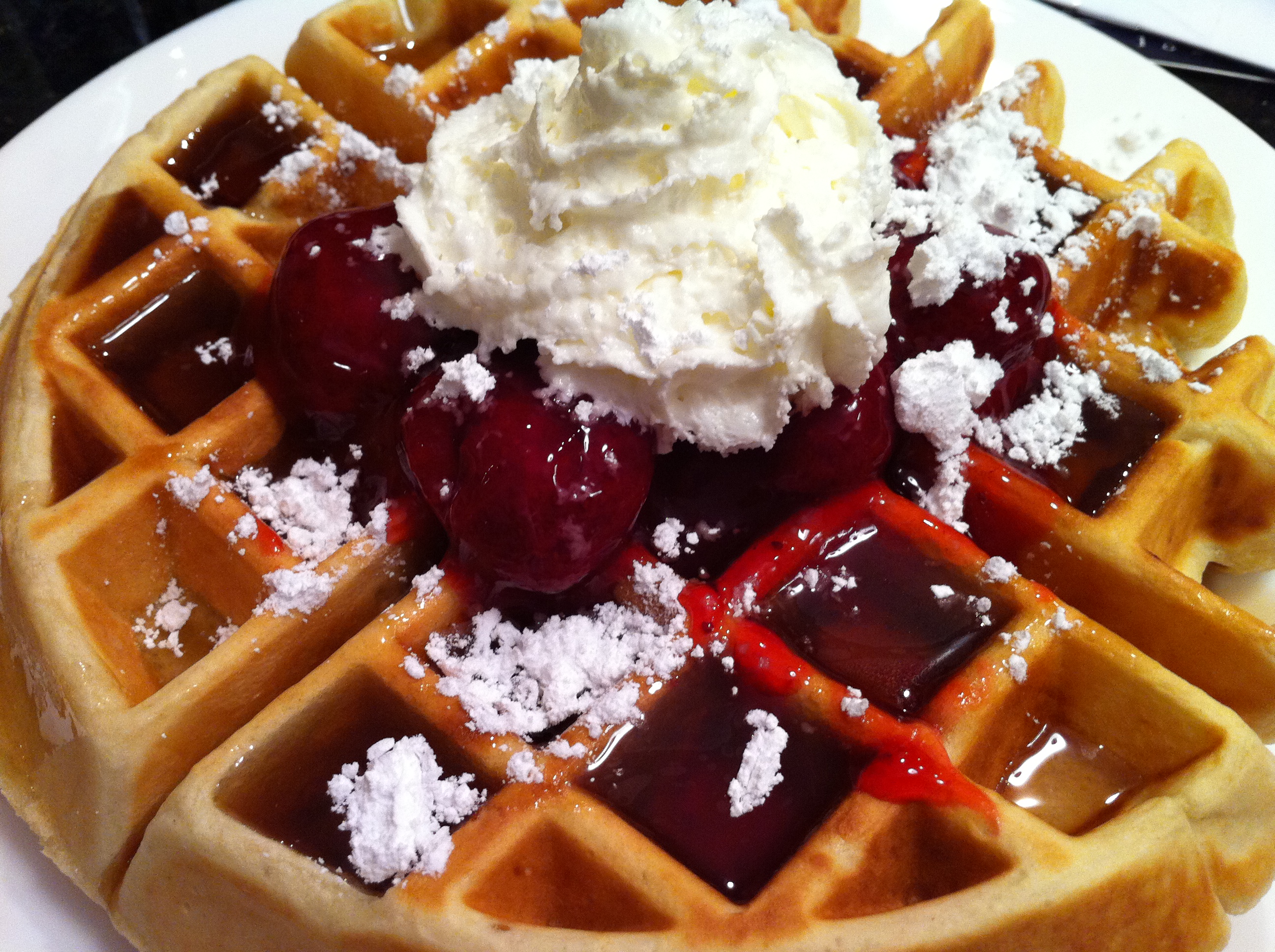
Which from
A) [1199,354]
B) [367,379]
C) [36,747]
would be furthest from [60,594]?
[1199,354]

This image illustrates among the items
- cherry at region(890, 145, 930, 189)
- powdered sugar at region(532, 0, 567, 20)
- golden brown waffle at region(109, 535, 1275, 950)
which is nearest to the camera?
golden brown waffle at region(109, 535, 1275, 950)

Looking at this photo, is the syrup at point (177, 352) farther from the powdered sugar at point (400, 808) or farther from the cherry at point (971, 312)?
the cherry at point (971, 312)

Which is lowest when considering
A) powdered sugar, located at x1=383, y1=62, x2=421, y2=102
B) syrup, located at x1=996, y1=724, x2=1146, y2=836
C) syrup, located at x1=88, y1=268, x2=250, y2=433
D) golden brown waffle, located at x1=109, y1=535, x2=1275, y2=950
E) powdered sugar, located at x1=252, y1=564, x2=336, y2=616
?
syrup, located at x1=996, y1=724, x2=1146, y2=836

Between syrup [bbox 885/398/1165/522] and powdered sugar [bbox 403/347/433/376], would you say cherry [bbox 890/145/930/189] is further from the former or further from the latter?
powdered sugar [bbox 403/347/433/376]

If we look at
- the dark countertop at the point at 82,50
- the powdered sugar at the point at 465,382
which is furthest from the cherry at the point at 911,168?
the dark countertop at the point at 82,50

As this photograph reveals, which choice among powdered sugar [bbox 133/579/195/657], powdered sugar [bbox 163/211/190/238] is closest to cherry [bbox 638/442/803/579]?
powdered sugar [bbox 133/579/195/657]

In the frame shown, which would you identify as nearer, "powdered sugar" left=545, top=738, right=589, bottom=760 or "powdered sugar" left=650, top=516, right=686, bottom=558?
"powdered sugar" left=545, top=738, right=589, bottom=760

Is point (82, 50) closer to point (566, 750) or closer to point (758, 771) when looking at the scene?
point (566, 750)

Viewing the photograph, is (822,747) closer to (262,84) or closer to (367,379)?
(367,379)

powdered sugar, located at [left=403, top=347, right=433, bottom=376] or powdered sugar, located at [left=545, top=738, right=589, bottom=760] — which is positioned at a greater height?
powdered sugar, located at [left=403, top=347, right=433, bottom=376]
